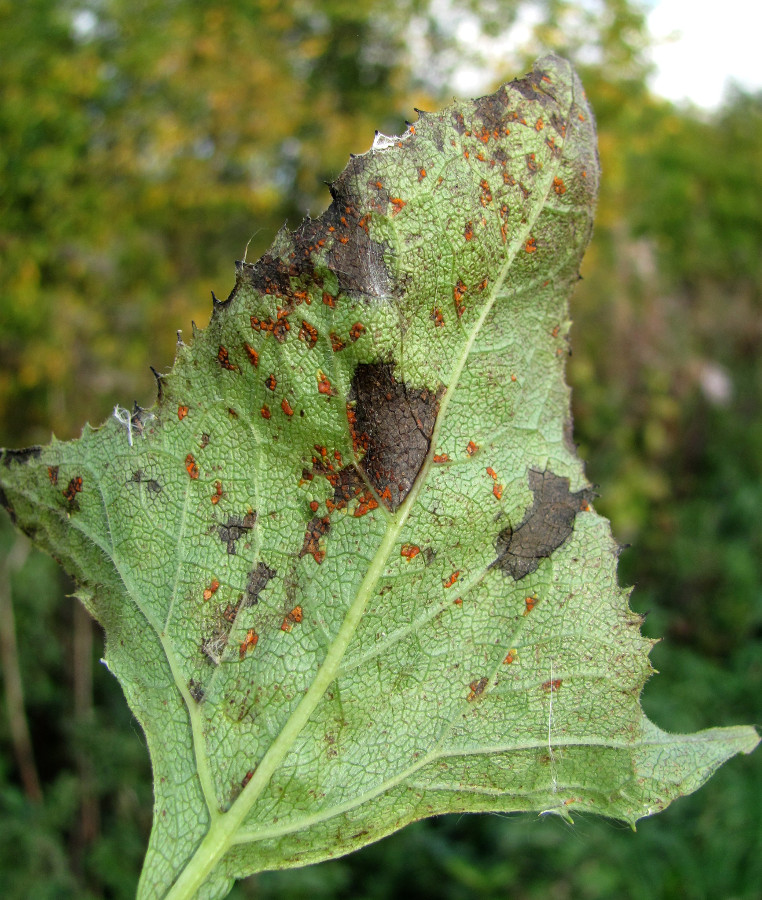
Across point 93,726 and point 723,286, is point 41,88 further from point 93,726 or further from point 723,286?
point 723,286

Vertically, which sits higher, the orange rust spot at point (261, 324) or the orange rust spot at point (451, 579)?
the orange rust spot at point (261, 324)

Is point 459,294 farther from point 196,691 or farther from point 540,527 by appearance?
point 196,691

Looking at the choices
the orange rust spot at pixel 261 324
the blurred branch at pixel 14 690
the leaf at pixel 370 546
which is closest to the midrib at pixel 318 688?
the leaf at pixel 370 546

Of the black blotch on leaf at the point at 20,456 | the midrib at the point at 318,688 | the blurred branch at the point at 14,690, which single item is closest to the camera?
the midrib at the point at 318,688

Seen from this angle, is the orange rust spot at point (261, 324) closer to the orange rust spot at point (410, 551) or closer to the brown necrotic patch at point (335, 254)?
the brown necrotic patch at point (335, 254)

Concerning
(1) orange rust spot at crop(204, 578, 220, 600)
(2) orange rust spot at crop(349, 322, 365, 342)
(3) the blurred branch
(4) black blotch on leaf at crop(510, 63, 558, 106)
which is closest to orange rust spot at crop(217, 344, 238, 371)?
(2) orange rust spot at crop(349, 322, 365, 342)

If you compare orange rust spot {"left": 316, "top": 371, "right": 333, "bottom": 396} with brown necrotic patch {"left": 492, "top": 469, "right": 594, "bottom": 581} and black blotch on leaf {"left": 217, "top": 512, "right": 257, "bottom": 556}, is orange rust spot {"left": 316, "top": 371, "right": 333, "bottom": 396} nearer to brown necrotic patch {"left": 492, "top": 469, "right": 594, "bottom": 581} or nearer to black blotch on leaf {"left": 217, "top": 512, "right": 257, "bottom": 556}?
black blotch on leaf {"left": 217, "top": 512, "right": 257, "bottom": 556}

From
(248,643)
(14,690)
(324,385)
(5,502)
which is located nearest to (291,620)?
(248,643)
